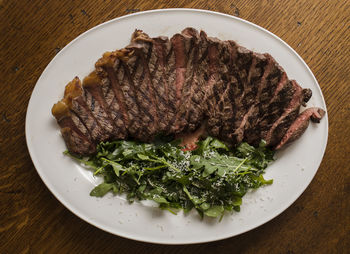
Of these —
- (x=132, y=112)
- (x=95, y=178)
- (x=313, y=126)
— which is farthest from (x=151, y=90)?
(x=313, y=126)

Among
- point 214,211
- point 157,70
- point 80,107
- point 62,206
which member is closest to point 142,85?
point 157,70

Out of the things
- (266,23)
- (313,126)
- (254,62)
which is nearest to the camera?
(254,62)

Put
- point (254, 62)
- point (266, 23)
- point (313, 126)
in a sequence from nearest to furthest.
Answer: point (254, 62) → point (313, 126) → point (266, 23)

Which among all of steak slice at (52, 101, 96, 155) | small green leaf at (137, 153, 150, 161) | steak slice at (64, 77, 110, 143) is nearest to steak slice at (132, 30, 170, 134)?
small green leaf at (137, 153, 150, 161)

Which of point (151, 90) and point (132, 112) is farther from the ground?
point (151, 90)

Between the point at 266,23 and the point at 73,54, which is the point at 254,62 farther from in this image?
the point at 73,54

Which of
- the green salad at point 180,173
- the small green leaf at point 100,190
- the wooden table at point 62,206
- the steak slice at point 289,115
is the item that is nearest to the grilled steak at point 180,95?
the steak slice at point 289,115

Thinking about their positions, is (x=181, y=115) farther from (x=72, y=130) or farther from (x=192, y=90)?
(x=72, y=130)
